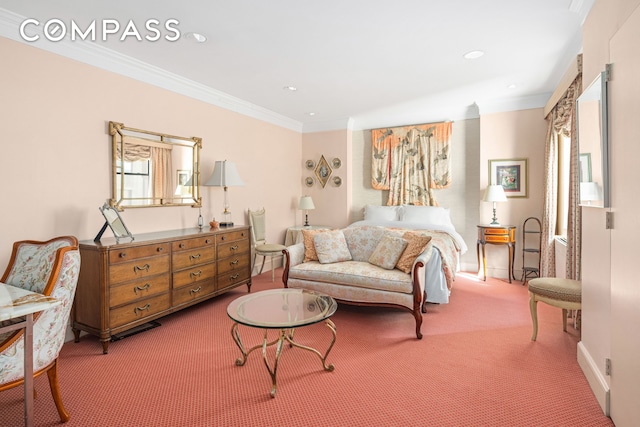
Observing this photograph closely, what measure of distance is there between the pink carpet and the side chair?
5.48 feet

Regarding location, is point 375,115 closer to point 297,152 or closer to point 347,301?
point 297,152

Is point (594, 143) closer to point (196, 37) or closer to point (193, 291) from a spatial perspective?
point (196, 37)

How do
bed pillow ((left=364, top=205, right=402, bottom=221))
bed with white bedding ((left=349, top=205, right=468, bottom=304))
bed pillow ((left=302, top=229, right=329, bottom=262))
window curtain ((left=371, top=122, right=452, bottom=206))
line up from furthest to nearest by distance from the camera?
bed pillow ((left=364, top=205, right=402, bottom=221)) → window curtain ((left=371, top=122, right=452, bottom=206)) → bed pillow ((left=302, top=229, right=329, bottom=262)) → bed with white bedding ((left=349, top=205, right=468, bottom=304))

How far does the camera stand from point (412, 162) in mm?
6047

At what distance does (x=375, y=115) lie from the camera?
5996 mm

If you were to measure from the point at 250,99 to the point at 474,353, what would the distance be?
4201 mm

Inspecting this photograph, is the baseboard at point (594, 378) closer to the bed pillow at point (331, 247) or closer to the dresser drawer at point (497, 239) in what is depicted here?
the bed pillow at point (331, 247)

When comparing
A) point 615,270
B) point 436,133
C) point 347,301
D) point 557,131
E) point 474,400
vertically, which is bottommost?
point 474,400

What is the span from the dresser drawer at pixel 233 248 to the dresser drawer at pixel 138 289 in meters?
0.78

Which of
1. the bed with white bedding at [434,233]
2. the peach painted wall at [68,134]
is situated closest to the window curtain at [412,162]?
the bed with white bedding at [434,233]

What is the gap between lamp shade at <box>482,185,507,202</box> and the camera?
4.94 m

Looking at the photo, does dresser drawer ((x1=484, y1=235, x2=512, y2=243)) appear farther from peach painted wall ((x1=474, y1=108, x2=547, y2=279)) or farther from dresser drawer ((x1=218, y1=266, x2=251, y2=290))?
dresser drawer ((x1=218, y1=266, x2=251, y2=290))

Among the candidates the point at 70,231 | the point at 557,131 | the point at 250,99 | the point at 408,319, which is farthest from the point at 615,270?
the point at 250,99

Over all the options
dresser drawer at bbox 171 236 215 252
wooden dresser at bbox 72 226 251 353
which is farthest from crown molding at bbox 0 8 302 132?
dresser drawer at bbox 171 236 215 252
